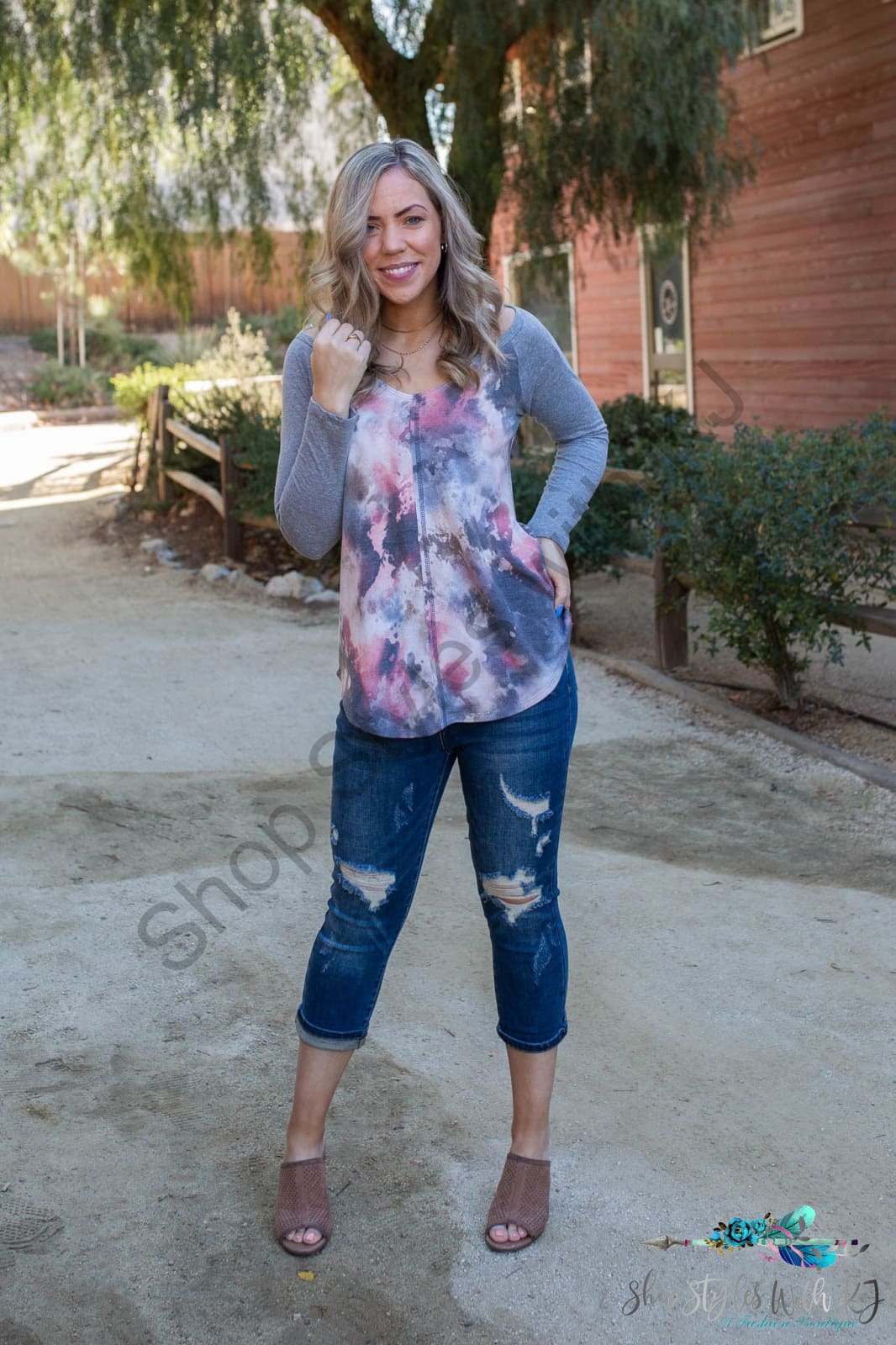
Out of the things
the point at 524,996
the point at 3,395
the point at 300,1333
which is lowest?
the point at 300,1333

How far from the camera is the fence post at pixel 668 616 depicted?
6254mm

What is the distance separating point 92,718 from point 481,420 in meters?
3.98

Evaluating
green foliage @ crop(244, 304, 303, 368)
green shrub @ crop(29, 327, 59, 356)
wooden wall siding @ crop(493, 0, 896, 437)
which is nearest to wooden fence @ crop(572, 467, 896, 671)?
wooden wall siding @ crop(493, 0, 896, 437)

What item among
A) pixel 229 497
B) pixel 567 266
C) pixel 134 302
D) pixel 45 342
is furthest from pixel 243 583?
pixel 134 302

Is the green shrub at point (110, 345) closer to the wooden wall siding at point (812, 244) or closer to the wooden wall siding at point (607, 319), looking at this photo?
the wooden wall siding at point (607, 319)

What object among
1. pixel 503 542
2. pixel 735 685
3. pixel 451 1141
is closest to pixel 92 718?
pixel 735 685

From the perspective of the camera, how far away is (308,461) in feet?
6.75

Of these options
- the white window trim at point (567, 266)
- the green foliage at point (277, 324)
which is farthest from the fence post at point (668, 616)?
the green foliage at point (277, 324)

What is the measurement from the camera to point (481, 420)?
6.96 feet

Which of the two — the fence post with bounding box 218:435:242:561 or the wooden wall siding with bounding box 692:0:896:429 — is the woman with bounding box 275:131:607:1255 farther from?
the wooden wall siding with bounding box 692:0:896:429

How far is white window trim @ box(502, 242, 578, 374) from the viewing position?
991 centimetres

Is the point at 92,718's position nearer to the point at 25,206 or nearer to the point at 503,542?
the point at 503,542

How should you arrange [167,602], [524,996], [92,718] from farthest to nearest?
[167,602] < [92,718] < [524,996]

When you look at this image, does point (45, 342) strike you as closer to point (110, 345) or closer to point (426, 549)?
point (110, 345)
